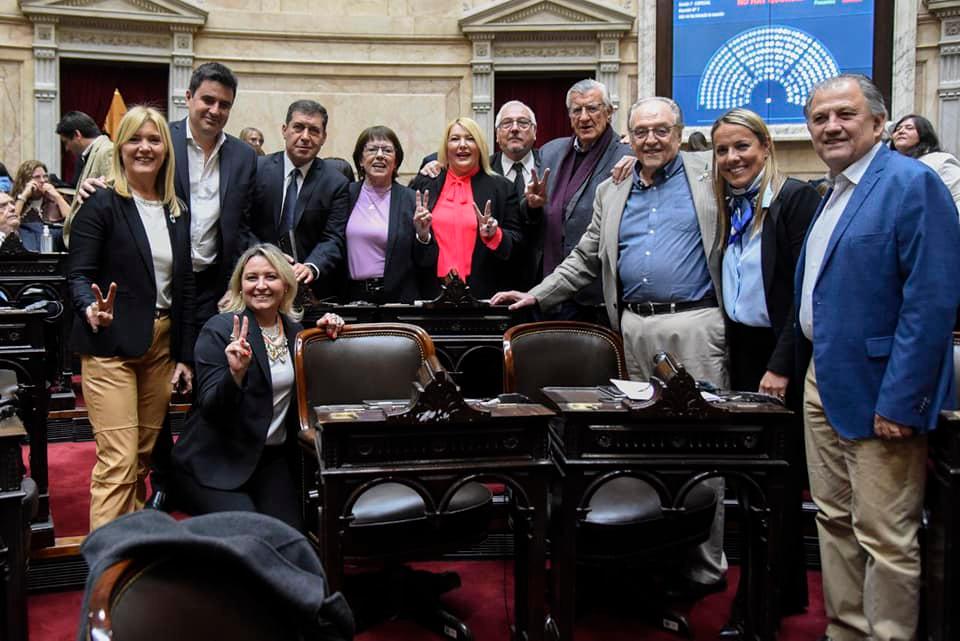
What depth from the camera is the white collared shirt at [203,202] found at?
10.2ft

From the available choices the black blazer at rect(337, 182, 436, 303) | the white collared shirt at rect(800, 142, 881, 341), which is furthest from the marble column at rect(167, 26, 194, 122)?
the white collared shirt at rect(800, 142, 881, 341)

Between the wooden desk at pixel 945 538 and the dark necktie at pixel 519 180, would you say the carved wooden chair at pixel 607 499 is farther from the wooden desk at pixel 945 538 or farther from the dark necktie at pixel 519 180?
the dark necktie at pixel 519 180

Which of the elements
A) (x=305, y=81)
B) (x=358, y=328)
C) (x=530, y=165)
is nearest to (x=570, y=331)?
(x=358, y=328)

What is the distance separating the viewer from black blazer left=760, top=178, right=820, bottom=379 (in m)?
2.67

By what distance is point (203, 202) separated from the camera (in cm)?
314

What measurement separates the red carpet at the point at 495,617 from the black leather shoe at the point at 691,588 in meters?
0.05

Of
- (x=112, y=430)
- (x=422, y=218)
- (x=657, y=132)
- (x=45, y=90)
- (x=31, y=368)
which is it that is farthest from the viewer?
(x=45, y=90)

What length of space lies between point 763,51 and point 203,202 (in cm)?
646

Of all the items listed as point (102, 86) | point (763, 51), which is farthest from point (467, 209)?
point (102, 86)

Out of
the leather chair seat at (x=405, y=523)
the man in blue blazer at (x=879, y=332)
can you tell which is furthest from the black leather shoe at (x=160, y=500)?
the man in blue blazer at (x=879, y=332)

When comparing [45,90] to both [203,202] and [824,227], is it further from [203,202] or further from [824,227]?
[824,227]

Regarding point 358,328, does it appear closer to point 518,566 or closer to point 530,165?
point 518,566

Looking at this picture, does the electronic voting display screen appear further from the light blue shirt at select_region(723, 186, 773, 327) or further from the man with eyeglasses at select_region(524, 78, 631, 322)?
the light blue shirt at select_region(723, 186, 773, 327)

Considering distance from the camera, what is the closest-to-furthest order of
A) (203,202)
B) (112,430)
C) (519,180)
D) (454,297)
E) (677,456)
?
(677,456) < (112,430) < (203,202) < (454,297) < (519,180)
